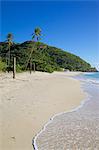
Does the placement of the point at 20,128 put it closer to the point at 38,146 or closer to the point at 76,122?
the point at 38,146

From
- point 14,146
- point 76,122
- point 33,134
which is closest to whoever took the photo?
point 14,146

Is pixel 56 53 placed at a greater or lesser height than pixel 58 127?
greater

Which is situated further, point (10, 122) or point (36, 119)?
point (36, 119)

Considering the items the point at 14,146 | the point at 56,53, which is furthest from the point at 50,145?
the point at 56,53

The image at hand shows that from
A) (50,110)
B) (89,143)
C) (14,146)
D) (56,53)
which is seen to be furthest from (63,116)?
(56,53)

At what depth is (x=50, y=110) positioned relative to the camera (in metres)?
7.54

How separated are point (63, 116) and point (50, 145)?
2.60 m

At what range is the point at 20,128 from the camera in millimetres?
5234

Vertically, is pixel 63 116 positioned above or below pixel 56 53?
below

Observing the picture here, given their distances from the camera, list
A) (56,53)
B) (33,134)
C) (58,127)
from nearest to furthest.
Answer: (33,134), (58,127), (56,53)

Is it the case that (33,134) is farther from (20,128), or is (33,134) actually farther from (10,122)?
(10,122)

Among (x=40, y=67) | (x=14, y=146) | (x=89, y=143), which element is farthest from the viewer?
(x=40, y=67)

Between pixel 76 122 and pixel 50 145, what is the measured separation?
6.22 ft

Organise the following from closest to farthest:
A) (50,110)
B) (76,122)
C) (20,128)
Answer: (20,128) → (76,122) → (50,110)
